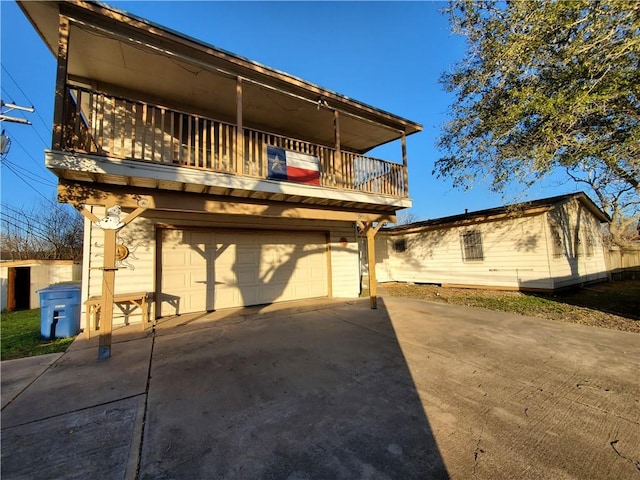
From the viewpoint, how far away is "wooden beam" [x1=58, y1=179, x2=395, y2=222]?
4086 millimetres

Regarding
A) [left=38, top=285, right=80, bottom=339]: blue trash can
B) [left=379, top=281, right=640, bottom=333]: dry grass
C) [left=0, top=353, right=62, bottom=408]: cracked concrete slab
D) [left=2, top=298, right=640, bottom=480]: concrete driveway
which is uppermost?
[left=38, top=285, right=80, bottom=339]: blue trash can

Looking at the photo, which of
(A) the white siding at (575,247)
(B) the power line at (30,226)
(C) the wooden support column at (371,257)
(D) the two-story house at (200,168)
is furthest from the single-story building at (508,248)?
(B) the power line at (30,226)

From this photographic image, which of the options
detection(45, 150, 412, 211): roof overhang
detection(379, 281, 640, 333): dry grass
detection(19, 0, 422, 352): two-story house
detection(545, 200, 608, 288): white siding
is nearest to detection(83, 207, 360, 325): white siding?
detection(19, 0, 422, 352): two-story house

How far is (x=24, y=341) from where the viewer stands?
5062 millimetres

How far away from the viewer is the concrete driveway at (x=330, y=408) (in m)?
1.91

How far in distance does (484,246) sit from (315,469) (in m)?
11.1

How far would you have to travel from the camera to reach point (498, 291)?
10297 millimetres

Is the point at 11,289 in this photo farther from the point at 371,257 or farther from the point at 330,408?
the point at 330,408

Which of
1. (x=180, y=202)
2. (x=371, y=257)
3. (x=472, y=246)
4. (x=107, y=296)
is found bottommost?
(x=107, y=296)

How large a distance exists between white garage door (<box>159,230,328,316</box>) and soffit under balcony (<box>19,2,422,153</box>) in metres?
3.16

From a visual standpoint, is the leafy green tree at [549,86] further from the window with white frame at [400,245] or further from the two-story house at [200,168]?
the window with white frame at [400,245]

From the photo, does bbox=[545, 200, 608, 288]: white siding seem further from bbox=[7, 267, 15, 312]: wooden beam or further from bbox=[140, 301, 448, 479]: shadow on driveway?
bbox=[7, 267, 15, 312]: wooden beam

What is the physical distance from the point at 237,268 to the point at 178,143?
331cm

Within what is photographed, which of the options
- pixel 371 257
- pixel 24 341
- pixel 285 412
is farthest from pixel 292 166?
pixel 24 341
